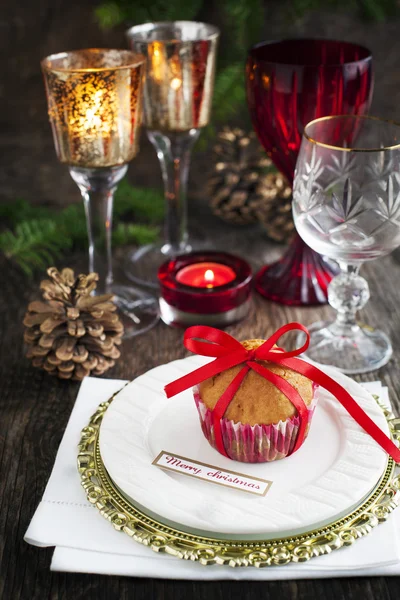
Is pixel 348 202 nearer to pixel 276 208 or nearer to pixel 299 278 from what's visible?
pixel 299 278

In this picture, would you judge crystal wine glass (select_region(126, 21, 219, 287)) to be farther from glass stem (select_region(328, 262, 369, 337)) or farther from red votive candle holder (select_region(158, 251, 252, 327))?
glass stem (select_region(328, 262, 369, 337))

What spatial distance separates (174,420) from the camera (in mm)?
738

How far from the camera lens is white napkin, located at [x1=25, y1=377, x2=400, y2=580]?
59 centimetres

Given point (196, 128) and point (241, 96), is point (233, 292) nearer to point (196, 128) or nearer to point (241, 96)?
point (196, 128)

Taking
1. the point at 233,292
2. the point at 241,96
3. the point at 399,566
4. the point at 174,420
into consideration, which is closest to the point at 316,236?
the point at 233,292

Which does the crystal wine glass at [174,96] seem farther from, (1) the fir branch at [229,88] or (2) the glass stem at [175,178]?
(1) the fir branch at [229,88]

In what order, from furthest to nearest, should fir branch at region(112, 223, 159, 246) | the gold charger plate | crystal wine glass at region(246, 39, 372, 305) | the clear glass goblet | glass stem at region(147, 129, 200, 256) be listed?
fir branch at region(112, 223, 159, 246) < glass stem at region(147, 129, 200, 256) < crystal wine glass at region(246, 39, 372, 305) < the clear glass goblet < the gold charger plate

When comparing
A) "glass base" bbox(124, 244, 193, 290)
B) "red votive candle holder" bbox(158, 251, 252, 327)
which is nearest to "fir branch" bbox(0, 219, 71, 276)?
"glass base" bbox(124, 244, 193, 290)

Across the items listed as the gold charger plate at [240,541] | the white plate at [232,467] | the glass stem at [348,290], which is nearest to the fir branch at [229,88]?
the glass stem at [348,290]

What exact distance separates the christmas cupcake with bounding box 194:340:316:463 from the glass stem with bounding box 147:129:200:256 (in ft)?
1.86

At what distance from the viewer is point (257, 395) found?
0.66m

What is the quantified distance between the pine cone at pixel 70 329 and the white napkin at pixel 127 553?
24 centimetres

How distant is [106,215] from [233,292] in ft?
0.68

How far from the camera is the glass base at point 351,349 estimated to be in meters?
0.92
